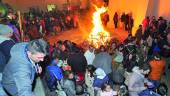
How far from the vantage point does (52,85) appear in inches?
320

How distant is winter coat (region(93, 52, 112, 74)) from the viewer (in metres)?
9.41

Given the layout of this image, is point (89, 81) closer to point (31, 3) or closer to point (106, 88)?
point (106, 88)

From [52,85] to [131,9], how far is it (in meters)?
13.1

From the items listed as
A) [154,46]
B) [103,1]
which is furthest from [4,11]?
[103,1]

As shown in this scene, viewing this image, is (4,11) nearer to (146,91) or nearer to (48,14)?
(146,91)

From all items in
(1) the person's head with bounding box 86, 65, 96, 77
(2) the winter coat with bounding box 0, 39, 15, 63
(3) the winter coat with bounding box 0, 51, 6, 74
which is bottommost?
(1) the person's head with bounding box 86, 65, 96, 77

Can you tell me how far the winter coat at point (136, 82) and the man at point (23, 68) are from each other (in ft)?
16.0

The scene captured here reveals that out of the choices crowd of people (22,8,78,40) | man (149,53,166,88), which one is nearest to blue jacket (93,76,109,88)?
man (149,53,166,88)

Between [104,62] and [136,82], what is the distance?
1281 millimetres

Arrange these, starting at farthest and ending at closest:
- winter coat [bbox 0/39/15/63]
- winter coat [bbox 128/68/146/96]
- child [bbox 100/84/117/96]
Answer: winter coat [bbox 128/68/146/96], child [bbox 100/84/117/96], winter coat [bbox 0/39/15/63]

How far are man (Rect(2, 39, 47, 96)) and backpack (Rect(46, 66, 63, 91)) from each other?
4.13 meters

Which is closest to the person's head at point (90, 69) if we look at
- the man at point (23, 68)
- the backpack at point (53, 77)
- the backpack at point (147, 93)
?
the backpack at point (53, 77)

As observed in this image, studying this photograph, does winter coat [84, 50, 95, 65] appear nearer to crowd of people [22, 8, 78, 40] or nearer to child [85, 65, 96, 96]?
child [85, 65, 96, 96]

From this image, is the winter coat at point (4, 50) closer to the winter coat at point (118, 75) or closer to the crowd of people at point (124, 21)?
the winter coat at point (118, 75)
